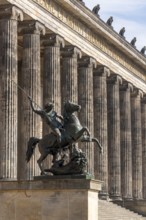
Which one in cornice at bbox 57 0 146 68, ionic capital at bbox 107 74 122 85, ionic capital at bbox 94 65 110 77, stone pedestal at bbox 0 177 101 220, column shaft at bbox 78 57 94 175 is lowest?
stone pedestal at bbox 0 177 101 220

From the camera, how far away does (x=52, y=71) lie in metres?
52.6

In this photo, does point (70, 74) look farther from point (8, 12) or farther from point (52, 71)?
point (8, 12)

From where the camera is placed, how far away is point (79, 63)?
61562 mm

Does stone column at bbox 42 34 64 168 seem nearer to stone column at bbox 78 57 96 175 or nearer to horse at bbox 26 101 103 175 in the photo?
stone column at bbox 78 57 96 175

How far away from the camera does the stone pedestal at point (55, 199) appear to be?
84.7 feet

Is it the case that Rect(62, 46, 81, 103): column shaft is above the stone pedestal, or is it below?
above

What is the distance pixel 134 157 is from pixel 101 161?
1235 cm

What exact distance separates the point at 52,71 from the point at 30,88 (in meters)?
4.42

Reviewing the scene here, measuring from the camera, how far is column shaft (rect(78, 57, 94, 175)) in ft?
196

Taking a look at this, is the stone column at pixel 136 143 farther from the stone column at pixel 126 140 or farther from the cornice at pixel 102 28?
the cornice at pixel 102 28

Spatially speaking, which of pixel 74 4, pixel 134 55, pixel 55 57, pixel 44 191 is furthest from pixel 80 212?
pixel 134 55

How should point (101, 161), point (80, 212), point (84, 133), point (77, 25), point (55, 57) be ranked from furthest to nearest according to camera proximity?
1. point (101, 161)
2. point (77, 25)
3. point (55, 57)
4. point (84, 133)
5. point (80, 212)

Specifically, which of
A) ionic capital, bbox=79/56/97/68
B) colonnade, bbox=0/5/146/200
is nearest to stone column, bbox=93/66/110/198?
colonnade, bbox=0/5/146/200

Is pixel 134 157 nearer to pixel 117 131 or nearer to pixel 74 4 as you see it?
pixel 117 131
